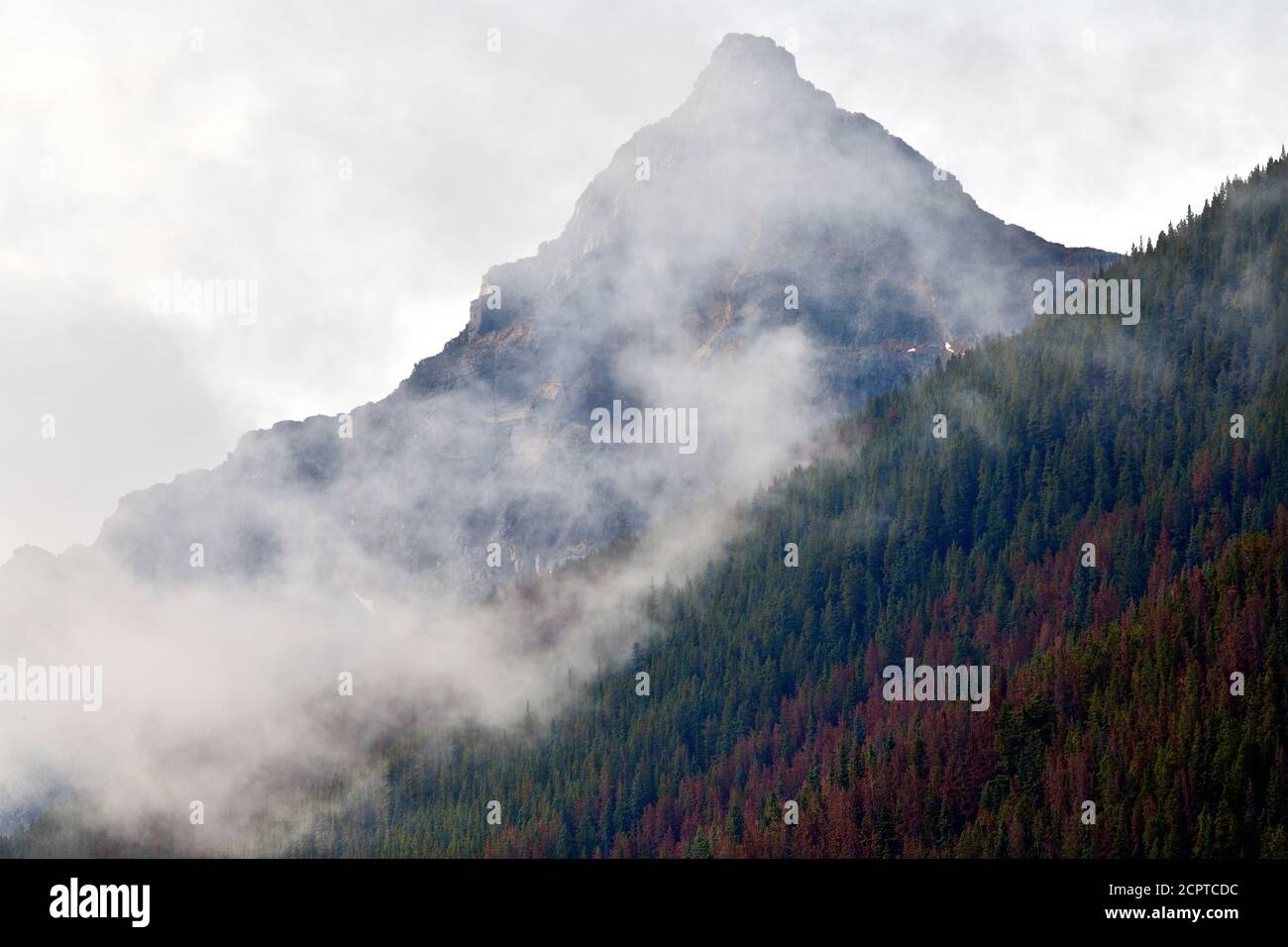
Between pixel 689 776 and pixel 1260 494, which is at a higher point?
pixel 1260 494

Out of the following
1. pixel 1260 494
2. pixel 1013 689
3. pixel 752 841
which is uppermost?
pixel 1260 494

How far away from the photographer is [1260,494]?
601ft

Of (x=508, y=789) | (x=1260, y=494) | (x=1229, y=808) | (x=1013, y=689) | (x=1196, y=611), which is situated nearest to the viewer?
(x=1229, y=808)

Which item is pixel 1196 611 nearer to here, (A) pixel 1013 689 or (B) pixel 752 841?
(A) pixel 1013 689

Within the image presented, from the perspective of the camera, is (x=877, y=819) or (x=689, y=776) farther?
(x=689, y=776)

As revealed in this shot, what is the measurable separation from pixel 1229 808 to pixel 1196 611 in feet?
88.5

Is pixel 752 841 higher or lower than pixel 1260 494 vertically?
lower
